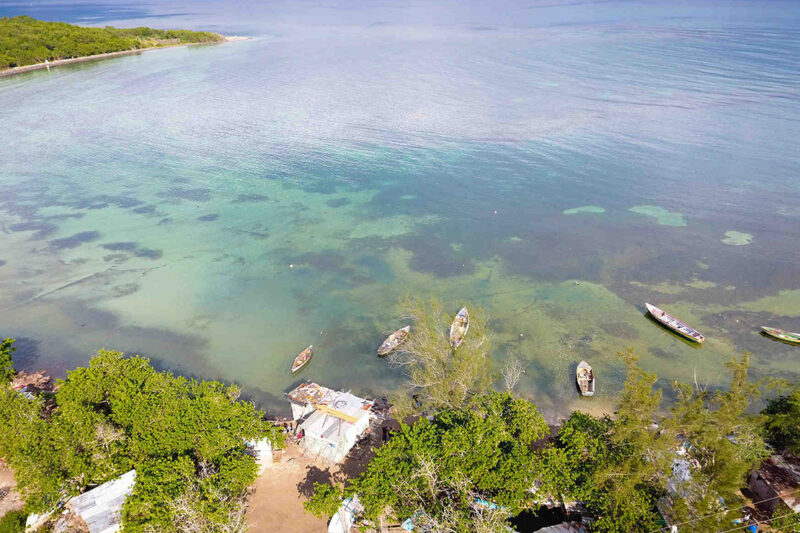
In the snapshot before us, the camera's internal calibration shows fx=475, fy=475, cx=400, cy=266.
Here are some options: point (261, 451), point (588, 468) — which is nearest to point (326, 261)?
point (261, 451)

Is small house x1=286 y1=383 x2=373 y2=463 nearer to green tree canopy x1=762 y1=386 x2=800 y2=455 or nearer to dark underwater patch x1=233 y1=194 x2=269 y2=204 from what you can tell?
green tree canopy x1=762 y1=386 x2=800 y2=455

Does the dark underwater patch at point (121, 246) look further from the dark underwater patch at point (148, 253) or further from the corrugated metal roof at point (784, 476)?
the corrugated metal roof at point (784, 476)

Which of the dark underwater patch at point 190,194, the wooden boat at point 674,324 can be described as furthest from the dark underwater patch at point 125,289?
the wooden boat at point 674,324

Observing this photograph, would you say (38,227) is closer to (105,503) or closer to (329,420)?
(105,503)

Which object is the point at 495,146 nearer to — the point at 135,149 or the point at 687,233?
the point at 687,233

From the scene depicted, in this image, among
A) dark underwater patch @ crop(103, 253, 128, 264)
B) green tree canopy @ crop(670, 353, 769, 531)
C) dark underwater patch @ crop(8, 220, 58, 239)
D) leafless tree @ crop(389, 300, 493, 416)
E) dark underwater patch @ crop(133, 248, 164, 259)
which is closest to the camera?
green tree canopy @ crop(670, 353, 769, 531)

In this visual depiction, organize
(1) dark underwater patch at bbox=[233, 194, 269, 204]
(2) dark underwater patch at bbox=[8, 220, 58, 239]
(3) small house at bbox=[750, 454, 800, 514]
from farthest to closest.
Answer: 1. (1) dark underwater patch at bbox=[233, 194, 269, 204]
2. (2) dark underwater patch at bbox=[8, 220, 58, 239]
3. (3) small house at bbox=[750, 454, 800, 514]

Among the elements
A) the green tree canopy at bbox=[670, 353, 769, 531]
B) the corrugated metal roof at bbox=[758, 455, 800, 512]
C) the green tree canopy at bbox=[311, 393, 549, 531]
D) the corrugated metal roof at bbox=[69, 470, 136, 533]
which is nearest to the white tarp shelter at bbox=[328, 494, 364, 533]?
the green tree canopy at bbox=[311, 393, 549, 531]

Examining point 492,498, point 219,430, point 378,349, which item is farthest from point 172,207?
point 492,498
